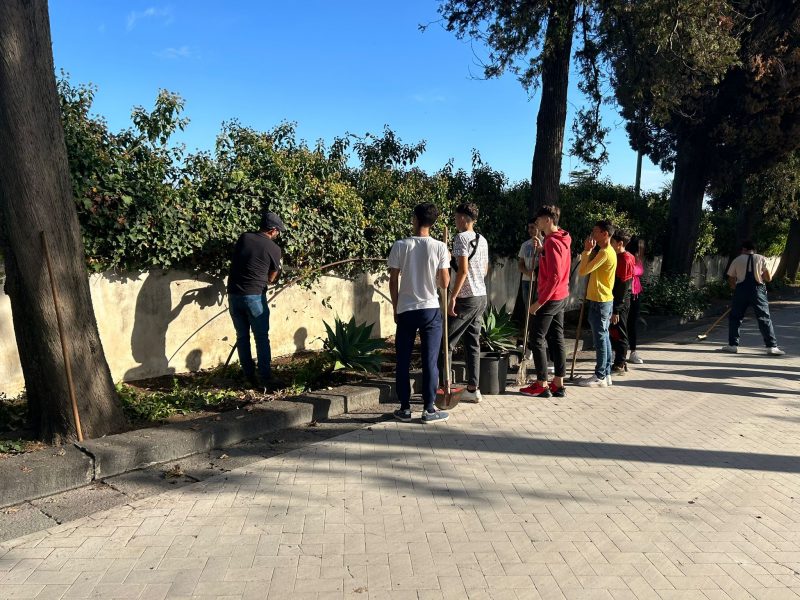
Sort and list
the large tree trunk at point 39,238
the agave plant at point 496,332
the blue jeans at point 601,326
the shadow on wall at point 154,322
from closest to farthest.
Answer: the large tree trunk at point 39,238, the shadow on wall at point 154,322, the blue jeans at point 601,326, the agave plant at point 496,332

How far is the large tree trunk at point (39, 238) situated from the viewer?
13.1ft

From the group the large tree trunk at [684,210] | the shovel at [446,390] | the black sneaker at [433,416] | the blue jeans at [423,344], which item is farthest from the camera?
the large tree trunk at [684,210]

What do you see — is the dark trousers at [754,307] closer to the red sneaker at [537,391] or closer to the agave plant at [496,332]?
the agave plant at [496,332]

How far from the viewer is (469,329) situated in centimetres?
Answer: 611

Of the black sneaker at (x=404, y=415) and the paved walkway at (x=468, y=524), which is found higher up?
the black sneaker at (x=404, y=415)

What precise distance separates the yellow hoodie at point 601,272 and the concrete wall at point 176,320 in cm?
344

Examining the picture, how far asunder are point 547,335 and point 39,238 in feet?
16.2

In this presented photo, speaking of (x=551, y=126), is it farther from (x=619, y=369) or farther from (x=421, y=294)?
(x=421, y=294)

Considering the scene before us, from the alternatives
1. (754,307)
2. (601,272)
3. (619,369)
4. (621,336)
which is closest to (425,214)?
(601,272)

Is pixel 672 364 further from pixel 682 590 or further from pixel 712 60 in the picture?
pixel 682 590

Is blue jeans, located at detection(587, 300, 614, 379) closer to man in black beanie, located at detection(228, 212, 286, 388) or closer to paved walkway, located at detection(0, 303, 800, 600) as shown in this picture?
paved walkway, located at detection(0, 303, 800, 600)

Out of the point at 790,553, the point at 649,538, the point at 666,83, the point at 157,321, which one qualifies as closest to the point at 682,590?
the point at 649,538

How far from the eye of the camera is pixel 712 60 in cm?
938

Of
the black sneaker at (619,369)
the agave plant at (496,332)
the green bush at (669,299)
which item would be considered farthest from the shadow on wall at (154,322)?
the green bush at (669,299)
